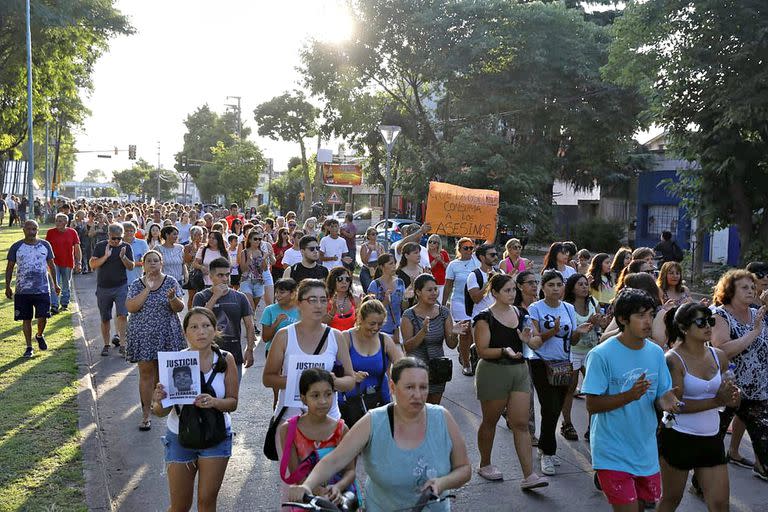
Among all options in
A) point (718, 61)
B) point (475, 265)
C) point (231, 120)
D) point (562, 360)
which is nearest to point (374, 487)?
point (562, 360)

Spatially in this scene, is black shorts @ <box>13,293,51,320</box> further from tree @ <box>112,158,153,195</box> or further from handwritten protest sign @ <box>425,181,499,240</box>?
tree @ <box>112,158,153,195</box>

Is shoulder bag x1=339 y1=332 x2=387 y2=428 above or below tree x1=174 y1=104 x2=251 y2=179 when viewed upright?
below

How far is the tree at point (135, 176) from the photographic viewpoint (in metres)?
132

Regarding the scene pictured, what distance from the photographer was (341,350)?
5488mm

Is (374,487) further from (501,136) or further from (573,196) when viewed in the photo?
(573,196)

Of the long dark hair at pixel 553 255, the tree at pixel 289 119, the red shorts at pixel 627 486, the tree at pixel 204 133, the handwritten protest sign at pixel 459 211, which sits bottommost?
the red shorts at pixel 627 486

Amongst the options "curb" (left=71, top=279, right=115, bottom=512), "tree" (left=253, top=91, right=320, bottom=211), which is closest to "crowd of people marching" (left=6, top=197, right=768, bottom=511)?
"curb" (left=71, top=279, right=115, bottom=512)

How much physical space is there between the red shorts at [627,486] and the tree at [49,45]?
29.7m

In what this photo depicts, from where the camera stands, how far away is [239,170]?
54.6 meters

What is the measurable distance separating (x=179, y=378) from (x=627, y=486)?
267 cm

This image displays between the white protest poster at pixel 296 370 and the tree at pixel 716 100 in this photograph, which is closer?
the white protest poster at pixel 296 370

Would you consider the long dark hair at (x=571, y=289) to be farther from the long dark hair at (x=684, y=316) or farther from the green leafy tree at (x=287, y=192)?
the green leafy tree at (x=287, y=192)

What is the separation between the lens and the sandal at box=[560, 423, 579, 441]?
26.4 feet

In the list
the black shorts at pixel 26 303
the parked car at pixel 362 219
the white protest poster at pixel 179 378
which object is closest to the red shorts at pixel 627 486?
the white protest poster at pixel 179 378
